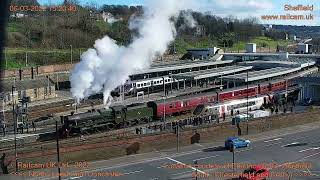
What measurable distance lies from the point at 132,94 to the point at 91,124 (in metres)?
13.0

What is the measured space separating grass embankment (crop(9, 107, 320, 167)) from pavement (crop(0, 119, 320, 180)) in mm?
302

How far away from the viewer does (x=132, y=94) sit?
33031mm

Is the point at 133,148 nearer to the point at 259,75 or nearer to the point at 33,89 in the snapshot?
the point at 33,89

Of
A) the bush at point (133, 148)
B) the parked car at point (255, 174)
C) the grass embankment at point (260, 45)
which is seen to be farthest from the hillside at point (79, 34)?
the parked car at point (255, 174)

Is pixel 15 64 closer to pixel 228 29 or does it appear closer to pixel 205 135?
pixel 205 135

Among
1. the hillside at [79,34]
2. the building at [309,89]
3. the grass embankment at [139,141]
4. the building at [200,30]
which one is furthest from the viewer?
the building at [200,30]

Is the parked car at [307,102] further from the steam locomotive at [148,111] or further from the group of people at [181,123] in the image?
the group of people at [181,123]

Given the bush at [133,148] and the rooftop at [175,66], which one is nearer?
the bush at [133,148]

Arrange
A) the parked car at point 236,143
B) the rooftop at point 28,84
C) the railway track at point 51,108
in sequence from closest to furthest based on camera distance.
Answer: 1. the parked car at point 236,143
2. the railway track at point 51,108
3. the rooftop at point 28,84

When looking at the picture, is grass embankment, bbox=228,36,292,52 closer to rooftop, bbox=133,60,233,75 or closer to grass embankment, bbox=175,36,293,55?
grass embankment, bbox=175,36,293,55

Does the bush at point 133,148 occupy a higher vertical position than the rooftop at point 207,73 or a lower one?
lower

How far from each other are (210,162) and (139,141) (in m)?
3.08

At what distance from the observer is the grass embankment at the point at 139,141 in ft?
54.9

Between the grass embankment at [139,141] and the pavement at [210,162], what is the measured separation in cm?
30
